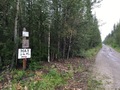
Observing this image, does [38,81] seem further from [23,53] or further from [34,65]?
[34,65]

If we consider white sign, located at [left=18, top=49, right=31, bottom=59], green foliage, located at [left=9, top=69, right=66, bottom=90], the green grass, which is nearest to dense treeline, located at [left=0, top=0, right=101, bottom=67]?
white sign, located at [left=18, top=49, right=31, bottom=59]

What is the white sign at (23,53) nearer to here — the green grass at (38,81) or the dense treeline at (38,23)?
the green grass at (38,81)

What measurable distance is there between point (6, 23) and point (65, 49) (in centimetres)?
594

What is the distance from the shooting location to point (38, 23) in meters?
10.4

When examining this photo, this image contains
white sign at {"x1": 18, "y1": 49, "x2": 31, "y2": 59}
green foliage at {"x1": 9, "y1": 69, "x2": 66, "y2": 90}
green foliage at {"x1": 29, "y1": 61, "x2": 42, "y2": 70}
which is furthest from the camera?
green foliage at {"x1": 29, "y1": 61, "x2": 42, "y2": 70}

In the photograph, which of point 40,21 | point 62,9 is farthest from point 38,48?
point 62,9

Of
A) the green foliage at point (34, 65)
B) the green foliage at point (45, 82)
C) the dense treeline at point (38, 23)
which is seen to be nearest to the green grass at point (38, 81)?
the green foliage at point (45, 82)

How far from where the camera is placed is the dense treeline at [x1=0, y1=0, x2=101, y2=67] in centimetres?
938

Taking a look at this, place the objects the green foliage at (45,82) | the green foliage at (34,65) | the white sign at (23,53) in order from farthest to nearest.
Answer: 1. the green foliage at (34,65)
2. the white sign at (23,53)
3. the green foliage at (45,82)

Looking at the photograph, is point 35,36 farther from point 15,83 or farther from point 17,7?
point 15,83

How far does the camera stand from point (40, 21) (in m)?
10.4

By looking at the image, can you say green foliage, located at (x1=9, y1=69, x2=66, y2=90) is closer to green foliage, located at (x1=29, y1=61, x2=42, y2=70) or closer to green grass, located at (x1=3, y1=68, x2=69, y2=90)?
green grass, located at (x1=3, y1=68, x2=69, y2=90)

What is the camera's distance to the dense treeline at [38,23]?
9383mm

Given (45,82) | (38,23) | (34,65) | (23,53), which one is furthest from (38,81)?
(38,23)
